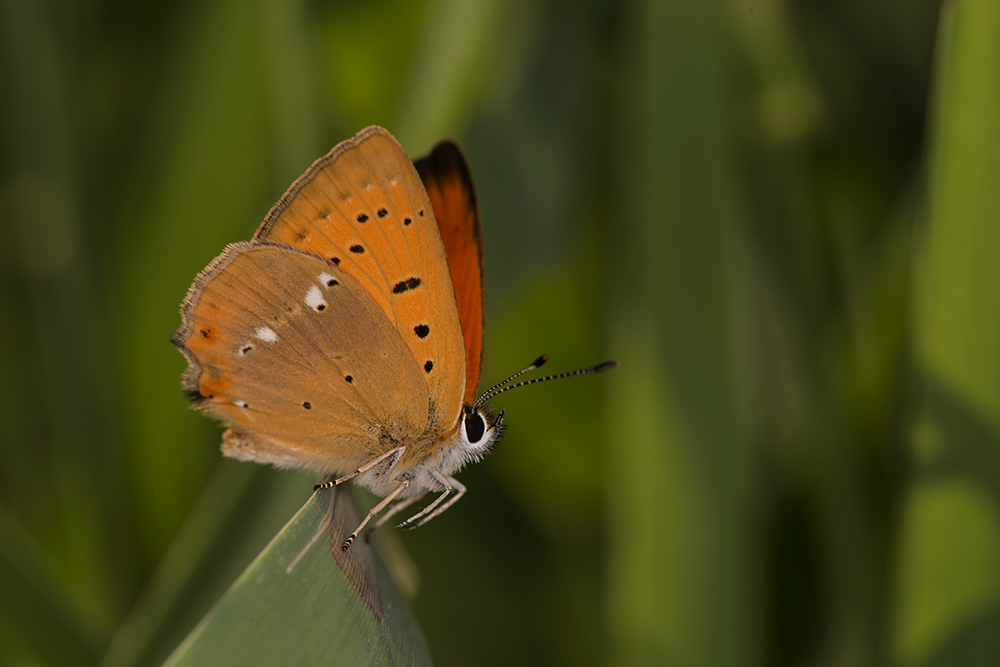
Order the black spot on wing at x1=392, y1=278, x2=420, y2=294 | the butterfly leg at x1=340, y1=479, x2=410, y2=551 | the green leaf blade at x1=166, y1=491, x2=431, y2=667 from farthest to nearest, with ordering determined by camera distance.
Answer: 1. the black spot on wing at x1=392, y1=278, x2=420, y2=294
2. the butterfly leg at x1=340, y1=479, x2=410, y2=551
3. the green leaf blade at x1=166, y1=491, x2=431, y2=667

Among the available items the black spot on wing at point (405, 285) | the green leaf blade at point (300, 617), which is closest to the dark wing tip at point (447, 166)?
the black spot on wing at point (405, 285)

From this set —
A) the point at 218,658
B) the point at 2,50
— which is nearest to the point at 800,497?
the point at 218,658

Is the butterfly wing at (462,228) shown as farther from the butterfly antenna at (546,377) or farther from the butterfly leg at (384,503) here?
the butterfly leg at (384,503)

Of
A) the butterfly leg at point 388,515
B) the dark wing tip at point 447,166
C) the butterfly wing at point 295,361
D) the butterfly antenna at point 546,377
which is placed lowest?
the butterfly leg at point 388,515

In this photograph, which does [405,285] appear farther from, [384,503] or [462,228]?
[384,503]

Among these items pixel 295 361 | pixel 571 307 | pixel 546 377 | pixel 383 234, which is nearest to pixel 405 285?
pixel 383 234

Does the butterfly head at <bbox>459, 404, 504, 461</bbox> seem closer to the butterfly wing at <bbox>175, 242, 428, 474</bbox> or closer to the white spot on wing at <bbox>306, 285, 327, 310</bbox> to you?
the butterfly wing at <bbox>175, 242, 428, 474</bbox>

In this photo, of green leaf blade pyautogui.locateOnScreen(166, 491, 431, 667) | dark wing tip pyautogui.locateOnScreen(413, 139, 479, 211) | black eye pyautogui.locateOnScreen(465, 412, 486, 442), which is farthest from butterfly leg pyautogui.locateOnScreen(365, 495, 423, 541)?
dark wing tip pyautogui.locateOnScreen(413, 139, 479, 211)

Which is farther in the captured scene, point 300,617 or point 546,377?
point 546,377
